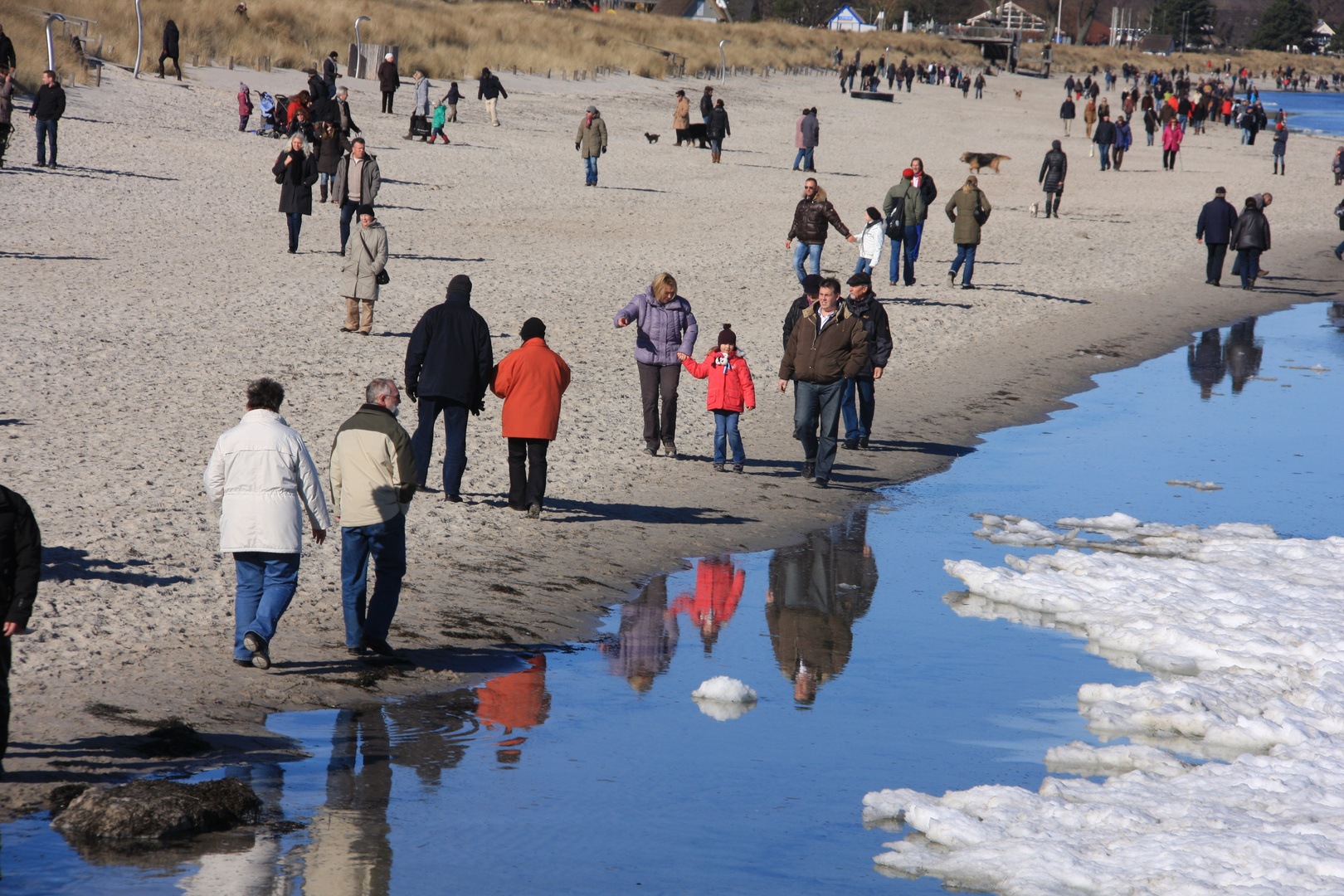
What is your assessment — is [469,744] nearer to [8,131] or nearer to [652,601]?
[652,601]

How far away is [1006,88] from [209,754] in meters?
85.9

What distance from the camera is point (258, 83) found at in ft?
128

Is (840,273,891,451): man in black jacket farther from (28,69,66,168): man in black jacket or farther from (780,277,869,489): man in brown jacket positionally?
(28,69,66,168): man in black jacket

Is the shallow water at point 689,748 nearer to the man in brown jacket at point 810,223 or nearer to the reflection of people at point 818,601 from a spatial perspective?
the reflection of people at point 818,601

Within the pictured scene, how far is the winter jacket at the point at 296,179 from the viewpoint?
2020cm

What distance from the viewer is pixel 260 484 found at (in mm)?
7059

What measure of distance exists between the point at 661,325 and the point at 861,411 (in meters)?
2.67

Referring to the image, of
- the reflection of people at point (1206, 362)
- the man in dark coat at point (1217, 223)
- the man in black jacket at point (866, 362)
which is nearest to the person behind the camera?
the man in black jacket at point (866, 362)

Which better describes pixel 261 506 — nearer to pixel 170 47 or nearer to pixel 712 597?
pixel 712 597

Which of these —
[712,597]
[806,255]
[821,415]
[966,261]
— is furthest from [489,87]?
[712,597]

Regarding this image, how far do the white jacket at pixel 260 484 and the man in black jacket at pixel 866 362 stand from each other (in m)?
6.53

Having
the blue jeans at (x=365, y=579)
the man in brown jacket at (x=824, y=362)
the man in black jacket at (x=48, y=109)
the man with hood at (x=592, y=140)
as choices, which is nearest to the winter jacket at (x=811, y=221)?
the man in brown jacket at (x=824, y=362)

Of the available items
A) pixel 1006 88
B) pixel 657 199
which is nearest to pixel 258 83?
pixel 657 199

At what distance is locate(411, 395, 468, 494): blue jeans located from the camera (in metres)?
10.6
